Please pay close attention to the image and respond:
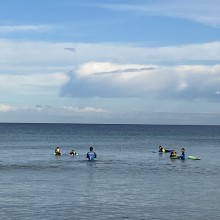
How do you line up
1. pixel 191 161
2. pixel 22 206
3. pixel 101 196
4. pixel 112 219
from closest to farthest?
1. pixel 112 219
2. pixel 22 206
3. pixel 101 196
4. pixel 191 161

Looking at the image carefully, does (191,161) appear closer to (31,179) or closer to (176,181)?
(176,181)

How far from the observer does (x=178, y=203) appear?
4053 cm

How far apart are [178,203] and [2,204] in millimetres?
14256

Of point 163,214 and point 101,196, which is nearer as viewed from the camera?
point 163,214

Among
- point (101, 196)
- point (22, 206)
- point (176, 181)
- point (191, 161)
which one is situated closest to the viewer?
A: point (22, 206)

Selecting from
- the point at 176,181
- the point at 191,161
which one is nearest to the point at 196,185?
the point at 176,181

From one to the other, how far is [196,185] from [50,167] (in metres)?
24.8

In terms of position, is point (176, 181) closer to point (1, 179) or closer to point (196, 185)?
point (196, 185)

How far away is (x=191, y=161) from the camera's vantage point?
267 feet

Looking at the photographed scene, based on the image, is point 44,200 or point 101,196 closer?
point 44,200

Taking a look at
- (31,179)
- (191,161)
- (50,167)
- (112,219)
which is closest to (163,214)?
(112,219)

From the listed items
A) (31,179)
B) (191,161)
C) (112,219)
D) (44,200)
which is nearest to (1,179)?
(31,179)

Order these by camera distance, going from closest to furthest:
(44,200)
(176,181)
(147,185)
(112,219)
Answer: (112,219) < (44,200) < (147,185) < (176,181)

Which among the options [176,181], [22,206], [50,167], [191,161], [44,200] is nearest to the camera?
[22,206]
